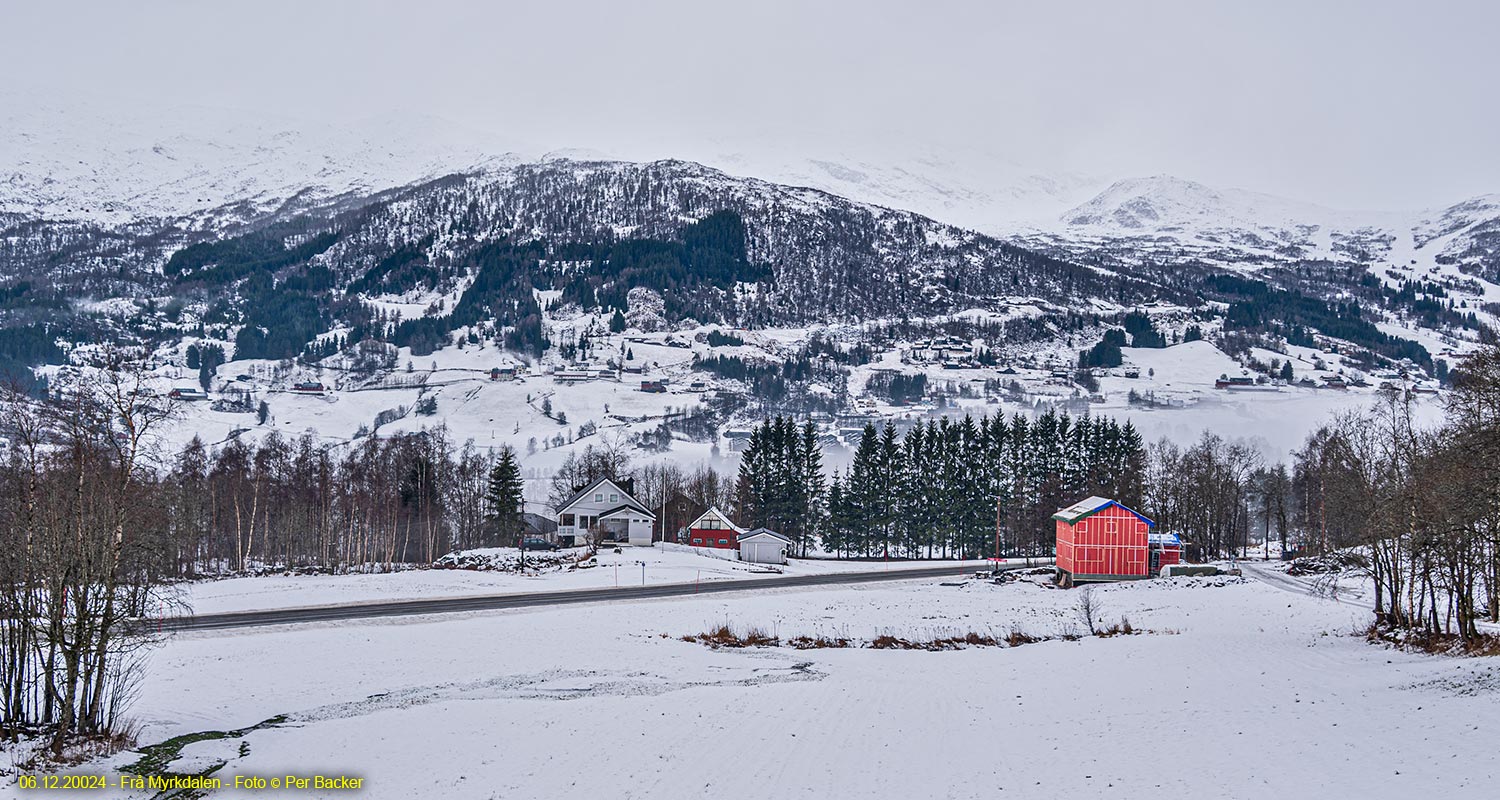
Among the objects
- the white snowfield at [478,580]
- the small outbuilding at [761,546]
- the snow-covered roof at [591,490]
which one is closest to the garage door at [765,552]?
the small outbuilding at [761,546]

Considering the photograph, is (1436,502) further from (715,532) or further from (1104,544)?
(715,532)

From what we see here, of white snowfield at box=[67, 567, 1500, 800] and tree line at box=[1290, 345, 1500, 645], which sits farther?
tree line at box=[1290, 345, 1500, 645]

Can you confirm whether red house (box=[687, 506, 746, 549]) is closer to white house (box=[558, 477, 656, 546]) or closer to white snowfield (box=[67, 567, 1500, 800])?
white house (box=[558, 477, 656, 546])

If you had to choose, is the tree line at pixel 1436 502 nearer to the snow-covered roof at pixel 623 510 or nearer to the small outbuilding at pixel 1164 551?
the small outbuilding at pixel 1164 551

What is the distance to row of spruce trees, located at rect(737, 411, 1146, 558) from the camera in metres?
92.9

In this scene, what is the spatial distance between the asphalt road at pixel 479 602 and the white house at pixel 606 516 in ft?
94.7

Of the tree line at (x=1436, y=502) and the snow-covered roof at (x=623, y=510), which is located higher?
the tree line at (x=1436, y=502)

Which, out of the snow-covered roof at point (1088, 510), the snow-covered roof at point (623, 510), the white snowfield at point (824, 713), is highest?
the snow-covered roof at point (1088, 510)

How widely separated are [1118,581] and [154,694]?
197 feet

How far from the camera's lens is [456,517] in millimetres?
100062

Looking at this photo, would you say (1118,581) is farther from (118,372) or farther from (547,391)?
(547,391)

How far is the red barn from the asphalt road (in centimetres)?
1136

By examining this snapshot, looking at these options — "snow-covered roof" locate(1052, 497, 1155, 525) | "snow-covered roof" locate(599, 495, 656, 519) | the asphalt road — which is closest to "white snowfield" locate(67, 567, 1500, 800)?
the asphalt road

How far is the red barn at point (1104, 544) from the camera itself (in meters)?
68.3
